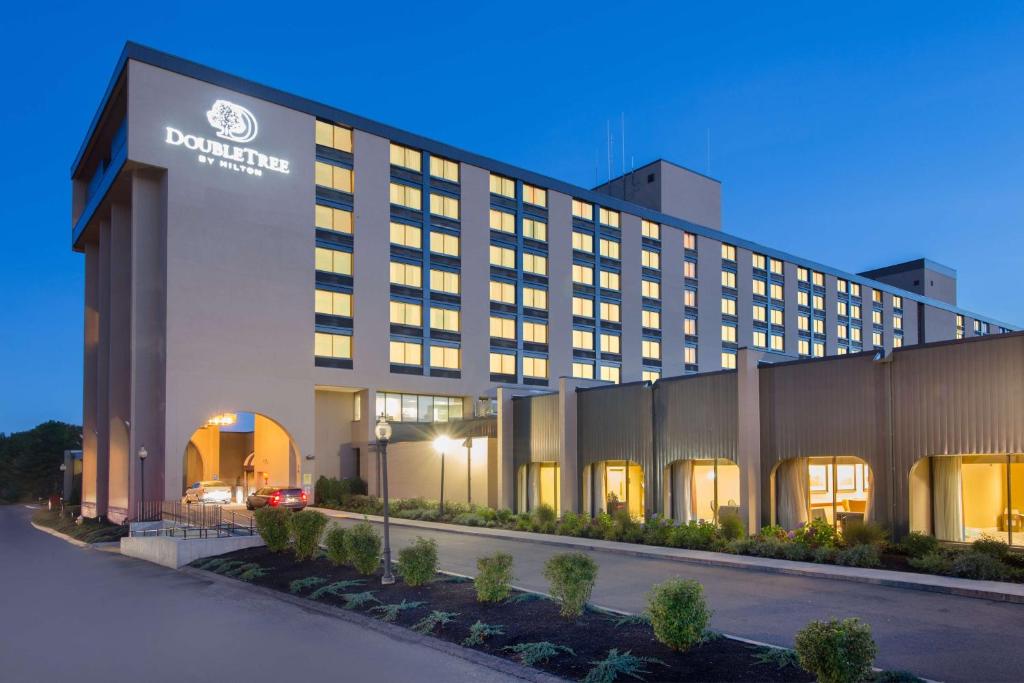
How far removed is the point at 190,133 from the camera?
43.8 meters

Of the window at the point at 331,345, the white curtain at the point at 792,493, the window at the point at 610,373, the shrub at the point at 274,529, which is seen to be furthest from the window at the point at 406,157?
the white curtain at the point at 792,493

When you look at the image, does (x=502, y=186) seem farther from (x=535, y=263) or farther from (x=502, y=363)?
(x=502, y=363)

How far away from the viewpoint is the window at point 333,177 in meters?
49.0

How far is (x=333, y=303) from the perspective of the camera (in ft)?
160

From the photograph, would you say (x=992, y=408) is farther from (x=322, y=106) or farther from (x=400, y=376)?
(x=322, y=106)

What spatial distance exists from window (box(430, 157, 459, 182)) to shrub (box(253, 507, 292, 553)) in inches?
1365

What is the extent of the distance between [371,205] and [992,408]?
3878 cm

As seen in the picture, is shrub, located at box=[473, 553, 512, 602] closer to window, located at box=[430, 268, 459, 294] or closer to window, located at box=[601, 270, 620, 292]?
window, located at box=[430, 268, 459, 294]

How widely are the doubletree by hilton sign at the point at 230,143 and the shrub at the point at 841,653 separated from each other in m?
43.2

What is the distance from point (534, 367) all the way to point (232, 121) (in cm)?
2645

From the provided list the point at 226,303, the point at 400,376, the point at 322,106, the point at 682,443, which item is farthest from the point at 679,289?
the point at 682,443

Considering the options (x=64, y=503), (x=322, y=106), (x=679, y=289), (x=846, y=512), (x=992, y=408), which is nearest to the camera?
(x=992, y=408)

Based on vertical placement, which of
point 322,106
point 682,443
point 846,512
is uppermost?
point 322,106

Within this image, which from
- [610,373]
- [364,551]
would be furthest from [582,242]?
[364,551]
